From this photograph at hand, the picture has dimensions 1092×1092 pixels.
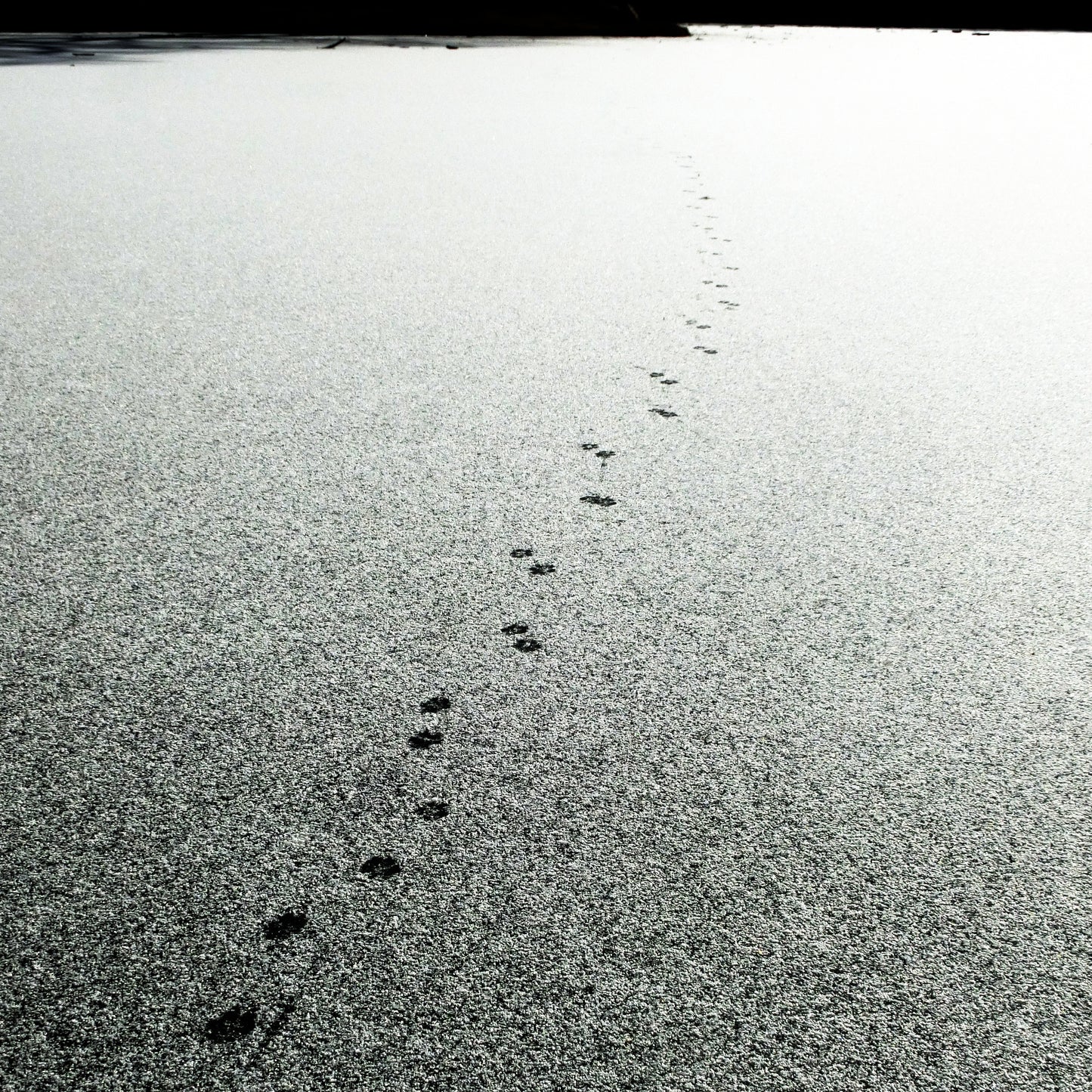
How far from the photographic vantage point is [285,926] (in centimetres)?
89

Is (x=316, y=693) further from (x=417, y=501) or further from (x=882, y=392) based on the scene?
(x=882, y=392)

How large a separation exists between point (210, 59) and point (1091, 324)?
748cm

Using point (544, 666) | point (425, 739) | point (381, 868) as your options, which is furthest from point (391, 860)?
point (544, 666)

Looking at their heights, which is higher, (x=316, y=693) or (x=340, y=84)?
(x=340, y=84)

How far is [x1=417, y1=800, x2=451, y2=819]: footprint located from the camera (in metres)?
1.01

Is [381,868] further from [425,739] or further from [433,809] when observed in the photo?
[425,739]

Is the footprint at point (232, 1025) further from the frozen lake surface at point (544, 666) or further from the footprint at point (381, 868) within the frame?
the footprint at point (381, 868)

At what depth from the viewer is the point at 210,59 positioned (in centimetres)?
811

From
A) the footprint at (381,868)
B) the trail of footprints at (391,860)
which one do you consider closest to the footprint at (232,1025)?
the trail of footprints at (391,860)

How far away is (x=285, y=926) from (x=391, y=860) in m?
0.11

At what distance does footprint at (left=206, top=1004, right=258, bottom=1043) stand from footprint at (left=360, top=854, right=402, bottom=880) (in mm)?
157

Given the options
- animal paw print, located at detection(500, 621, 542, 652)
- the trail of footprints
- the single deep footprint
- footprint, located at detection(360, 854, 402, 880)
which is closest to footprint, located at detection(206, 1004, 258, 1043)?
the trail of footprints

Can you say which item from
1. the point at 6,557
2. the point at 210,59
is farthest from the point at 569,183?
the point at 210,59

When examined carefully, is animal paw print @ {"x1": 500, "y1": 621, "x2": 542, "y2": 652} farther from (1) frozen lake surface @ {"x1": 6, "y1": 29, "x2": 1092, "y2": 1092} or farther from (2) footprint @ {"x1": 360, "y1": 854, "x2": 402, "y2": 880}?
(2) footprint @ {"x1": 360, "y1": 854, "x2": 402, "y2": 880}
